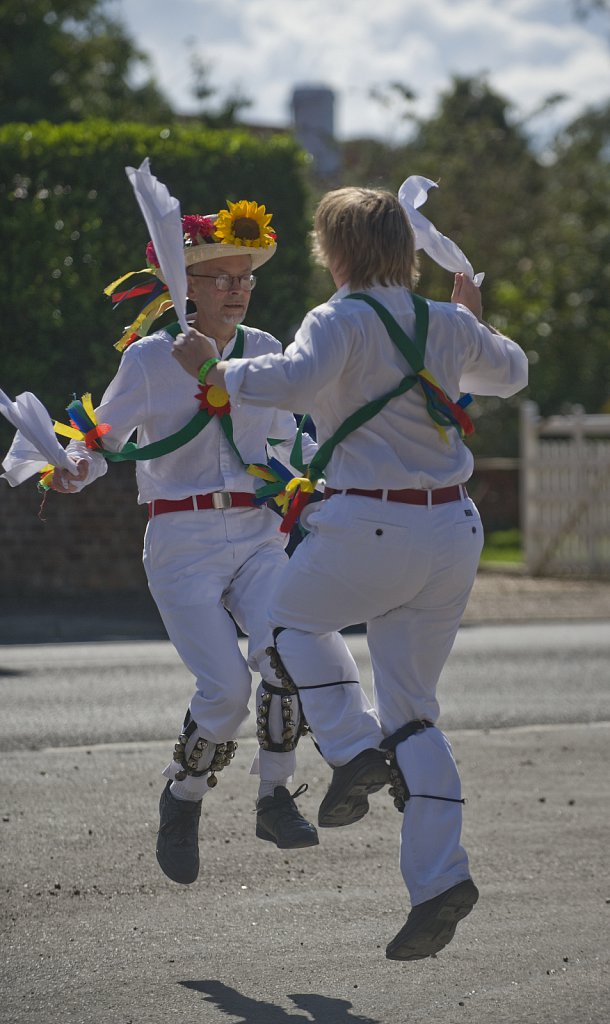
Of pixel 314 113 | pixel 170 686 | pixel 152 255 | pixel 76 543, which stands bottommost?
pixel 76 543

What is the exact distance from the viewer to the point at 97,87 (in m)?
24.5

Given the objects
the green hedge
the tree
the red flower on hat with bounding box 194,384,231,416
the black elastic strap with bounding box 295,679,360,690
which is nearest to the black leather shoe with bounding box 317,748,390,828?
the black elastic strap with bounding box 295,679,360,690

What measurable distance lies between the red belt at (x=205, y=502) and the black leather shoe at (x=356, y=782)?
1160 mm

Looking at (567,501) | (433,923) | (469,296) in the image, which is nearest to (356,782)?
(433,923)

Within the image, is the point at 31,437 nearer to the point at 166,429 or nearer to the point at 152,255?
the point at 166,429

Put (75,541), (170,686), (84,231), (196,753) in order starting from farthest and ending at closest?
(75,541) → (84,231) → (170,686) → (196,753)

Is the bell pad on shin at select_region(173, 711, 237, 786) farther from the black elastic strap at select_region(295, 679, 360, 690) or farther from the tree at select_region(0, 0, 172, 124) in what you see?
the tree at select_region(0, 0, 172, 124)

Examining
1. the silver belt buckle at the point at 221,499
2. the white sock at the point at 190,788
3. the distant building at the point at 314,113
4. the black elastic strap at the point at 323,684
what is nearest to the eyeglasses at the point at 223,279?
the silver belt buckle at the point at 221,499

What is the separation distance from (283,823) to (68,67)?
2064cm

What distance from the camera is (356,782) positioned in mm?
4168

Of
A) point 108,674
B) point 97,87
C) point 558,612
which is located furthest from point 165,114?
point 108,674

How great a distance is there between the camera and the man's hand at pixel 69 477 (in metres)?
4.93

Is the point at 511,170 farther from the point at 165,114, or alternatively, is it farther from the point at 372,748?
the point at 372,748

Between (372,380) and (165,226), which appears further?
(165,226)
